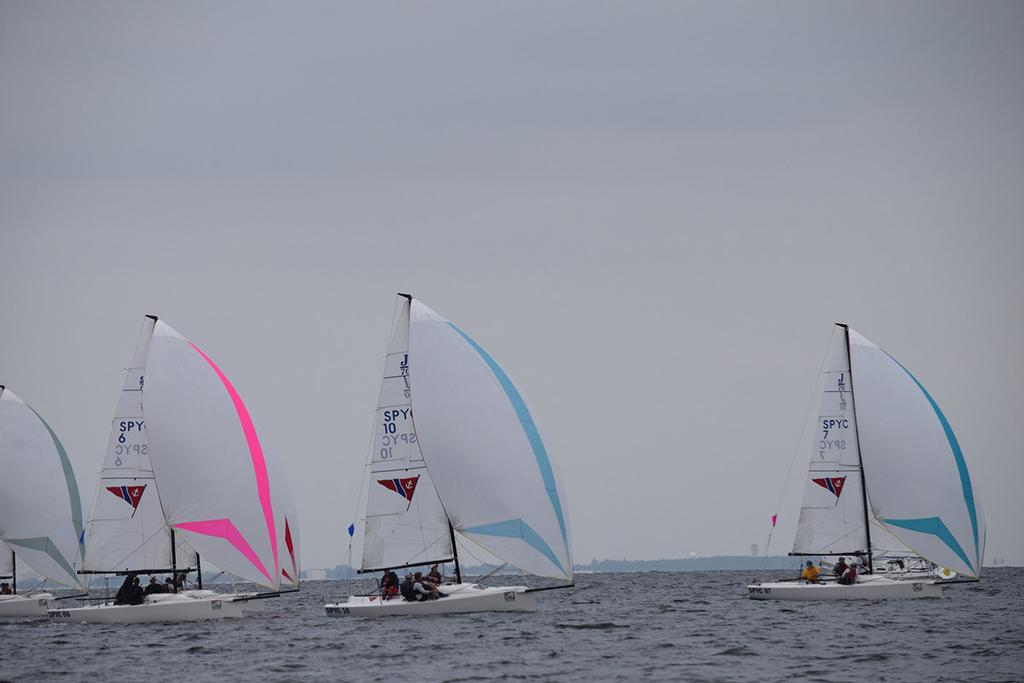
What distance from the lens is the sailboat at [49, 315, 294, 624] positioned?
42.4m

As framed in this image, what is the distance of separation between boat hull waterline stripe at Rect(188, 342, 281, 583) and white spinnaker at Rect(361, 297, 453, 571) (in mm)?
4303

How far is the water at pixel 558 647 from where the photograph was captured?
94.1 ft

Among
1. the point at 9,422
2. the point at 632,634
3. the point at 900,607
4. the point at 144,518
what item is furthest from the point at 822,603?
the point at 9,422

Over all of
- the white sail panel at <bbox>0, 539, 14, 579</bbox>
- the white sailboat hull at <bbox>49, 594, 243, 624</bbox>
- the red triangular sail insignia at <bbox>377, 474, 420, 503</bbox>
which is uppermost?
the red triangular sail insignia at <bbox>377, 474, 420, 503</bbox>

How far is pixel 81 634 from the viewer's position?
39.9 meters

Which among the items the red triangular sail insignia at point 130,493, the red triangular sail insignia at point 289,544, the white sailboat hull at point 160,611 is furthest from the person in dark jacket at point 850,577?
the red triangular sail insignia at point 130,493

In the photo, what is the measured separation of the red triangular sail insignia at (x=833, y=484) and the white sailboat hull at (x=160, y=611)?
64.7ft

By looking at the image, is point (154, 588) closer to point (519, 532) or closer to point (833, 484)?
point (519, 532)

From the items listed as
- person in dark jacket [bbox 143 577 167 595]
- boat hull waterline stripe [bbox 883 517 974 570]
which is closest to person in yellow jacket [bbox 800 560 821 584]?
A: boat hull waterline stripe [bbox 883 517 974 570]

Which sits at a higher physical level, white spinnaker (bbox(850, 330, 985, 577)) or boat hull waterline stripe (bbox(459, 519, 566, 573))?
white spinnaker (bbox(850, 330, 985, 577))

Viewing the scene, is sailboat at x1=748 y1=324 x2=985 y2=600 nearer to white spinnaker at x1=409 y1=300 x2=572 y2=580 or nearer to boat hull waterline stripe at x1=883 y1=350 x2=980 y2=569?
boat hull waterline stripe at x1=883 y1=350 x2=980 y2=569

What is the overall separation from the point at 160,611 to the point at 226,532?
3135mm

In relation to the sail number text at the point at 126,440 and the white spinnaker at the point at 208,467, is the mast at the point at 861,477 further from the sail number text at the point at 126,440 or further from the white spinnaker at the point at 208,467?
the sail number text at the point at 126,440

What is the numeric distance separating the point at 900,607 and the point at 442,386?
15.8 metres
